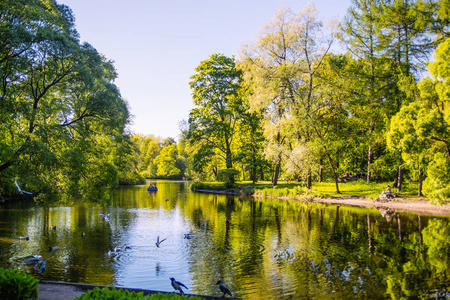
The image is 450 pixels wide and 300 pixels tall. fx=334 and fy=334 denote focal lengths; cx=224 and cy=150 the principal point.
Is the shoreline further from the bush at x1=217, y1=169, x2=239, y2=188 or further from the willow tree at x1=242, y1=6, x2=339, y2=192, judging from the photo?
the bush at x1=217, y1=169, x2=239, y2=188

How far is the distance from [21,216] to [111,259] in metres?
14.3

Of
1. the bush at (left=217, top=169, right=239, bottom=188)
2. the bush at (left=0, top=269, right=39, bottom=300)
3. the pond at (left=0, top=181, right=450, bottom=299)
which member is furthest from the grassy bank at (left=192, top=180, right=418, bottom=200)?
the bush at (left=0, top=269, right=39, bottom=300)

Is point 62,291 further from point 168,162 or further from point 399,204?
point 168,162

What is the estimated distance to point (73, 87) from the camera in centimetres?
2070

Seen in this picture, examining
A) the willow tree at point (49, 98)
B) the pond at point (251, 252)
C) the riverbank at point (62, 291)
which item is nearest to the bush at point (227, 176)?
the pond at point (251, 252)

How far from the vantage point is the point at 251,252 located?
596 inches

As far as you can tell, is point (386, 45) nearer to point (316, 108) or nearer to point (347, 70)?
point (347, 70)

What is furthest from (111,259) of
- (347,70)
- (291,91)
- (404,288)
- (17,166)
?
(347,70)

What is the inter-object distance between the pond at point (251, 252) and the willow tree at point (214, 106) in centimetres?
2347

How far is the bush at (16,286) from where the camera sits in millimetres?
7133

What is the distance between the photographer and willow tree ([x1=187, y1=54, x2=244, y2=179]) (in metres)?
48.5

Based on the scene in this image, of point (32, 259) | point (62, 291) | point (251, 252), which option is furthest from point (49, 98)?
point (251, 252)

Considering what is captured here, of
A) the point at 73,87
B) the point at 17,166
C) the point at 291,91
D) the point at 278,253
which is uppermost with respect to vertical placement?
the point at 291,91

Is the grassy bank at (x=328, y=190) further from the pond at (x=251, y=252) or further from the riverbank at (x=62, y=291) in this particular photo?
the riverbank at (x=62, y=291)
